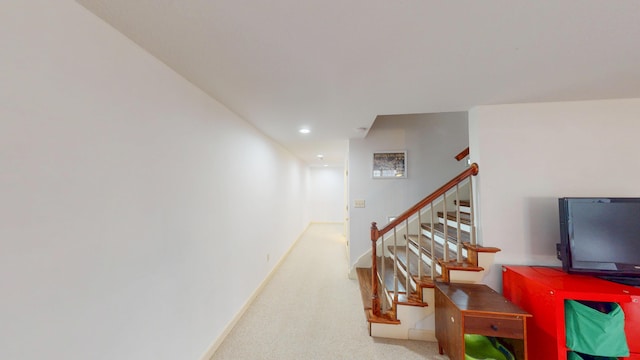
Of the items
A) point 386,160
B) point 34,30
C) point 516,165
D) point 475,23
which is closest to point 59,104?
point 34,30

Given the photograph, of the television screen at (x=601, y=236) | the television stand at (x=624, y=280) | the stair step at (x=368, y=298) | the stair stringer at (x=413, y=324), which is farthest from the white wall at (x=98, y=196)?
the television stand at (x=624, y=280)

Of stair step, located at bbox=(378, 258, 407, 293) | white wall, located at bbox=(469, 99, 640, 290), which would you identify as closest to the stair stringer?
stair step, located at bbox=(378, 258, 407, 293)

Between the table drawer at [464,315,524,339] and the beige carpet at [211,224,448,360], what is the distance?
1.88 ft

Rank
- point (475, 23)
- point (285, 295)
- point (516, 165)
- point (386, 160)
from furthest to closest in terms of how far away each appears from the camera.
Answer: point (386, 160) → point (285, 295) → point (516, 165) → point (475, 23)

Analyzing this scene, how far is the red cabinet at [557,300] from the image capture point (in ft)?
4.70

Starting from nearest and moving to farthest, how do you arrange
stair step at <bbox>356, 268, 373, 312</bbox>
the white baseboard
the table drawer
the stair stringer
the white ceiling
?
the white ceiling → the table drawer → the white baseboard → the stair stringer → stair step at <bbox>356, 268, 373, 312</bbox>

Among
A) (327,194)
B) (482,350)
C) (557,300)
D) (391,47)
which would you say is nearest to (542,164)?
(557,300)

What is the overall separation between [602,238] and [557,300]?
67 cm

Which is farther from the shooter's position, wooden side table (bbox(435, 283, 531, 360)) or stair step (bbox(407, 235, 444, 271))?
stair step (bbox(407, 235, 444, 271))

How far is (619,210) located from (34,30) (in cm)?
354

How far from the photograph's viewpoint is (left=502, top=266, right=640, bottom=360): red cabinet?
1.43 metres

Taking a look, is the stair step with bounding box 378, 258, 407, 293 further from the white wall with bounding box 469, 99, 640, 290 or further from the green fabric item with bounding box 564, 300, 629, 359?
the green fabric item with bounding box 564, 300, 629, 359

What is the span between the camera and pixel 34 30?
0.81 m

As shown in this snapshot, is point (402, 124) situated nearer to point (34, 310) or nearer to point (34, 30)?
point (34, 30)
